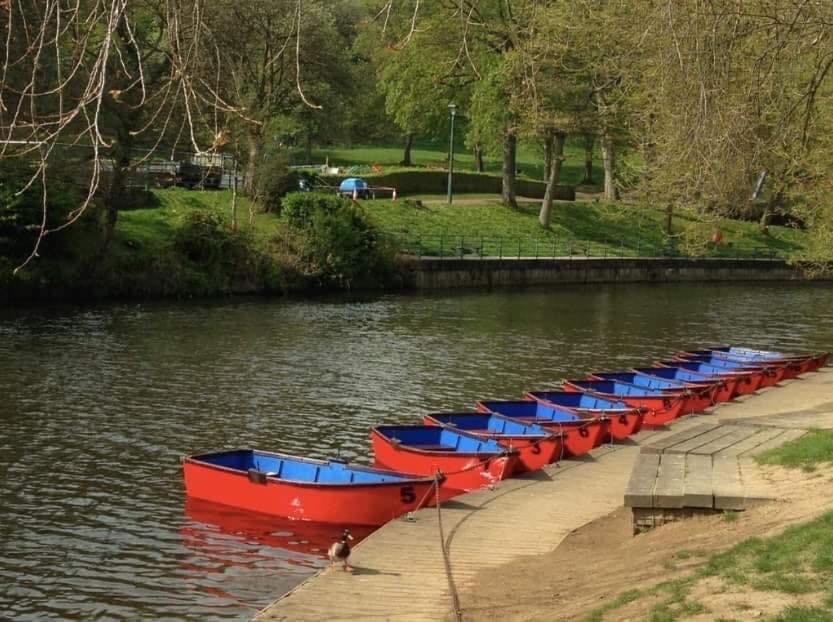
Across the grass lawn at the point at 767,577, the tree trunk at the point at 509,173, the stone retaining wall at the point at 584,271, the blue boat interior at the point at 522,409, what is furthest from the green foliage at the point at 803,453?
the tree trunk at the point at 509,173

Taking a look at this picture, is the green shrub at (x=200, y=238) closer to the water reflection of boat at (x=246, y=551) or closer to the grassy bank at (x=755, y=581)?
the water reflection of boat at (x=246, y=551)

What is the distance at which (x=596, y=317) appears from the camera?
49000mm

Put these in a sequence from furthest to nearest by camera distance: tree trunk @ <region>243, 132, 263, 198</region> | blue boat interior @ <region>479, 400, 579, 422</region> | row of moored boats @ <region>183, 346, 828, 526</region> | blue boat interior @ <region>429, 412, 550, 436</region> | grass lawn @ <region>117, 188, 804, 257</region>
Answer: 1. tree trunk @ <region>243, 132, 263, 198</region>
2. grass lawn @ <region>117, 188, 804, 257</region>
3. blue boat interior @ <region>479, 400, 579, 422</region>
4. blue boat interior @ <region>429, 412, 550, 436</region>
5. row of moored boats @ <region>183, 346, 828, 526</region>

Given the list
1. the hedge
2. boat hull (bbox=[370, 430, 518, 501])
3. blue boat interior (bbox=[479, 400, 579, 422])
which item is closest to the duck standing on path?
boat hull (bbox=[370, 430, 518, 501])

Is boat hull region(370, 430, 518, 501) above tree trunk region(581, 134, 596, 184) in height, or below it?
below

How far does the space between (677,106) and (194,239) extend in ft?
113

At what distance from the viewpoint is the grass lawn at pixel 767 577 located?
9.23 metres

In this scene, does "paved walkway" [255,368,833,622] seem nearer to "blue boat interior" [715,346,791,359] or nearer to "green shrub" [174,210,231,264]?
"blue boat interior" [715,346,791,359]

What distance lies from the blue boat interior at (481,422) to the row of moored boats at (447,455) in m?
0.02

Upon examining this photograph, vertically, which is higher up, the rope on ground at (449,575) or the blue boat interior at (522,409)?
the rope on ground at (449,575)

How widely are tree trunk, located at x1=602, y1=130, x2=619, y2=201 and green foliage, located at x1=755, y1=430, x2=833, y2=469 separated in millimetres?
48761

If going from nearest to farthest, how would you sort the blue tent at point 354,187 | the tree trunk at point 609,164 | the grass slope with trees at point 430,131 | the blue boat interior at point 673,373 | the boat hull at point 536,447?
the grass slope with trees at point 430,131 → the boat hull at point 536,447 → the blue boat interior at point 673,373 → the tree trunk at point 609,164 → the blue tent at point 354,187

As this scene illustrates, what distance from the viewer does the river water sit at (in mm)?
15891

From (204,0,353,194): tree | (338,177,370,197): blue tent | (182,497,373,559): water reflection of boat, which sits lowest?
(182,497,373,559): water reflection of boat
